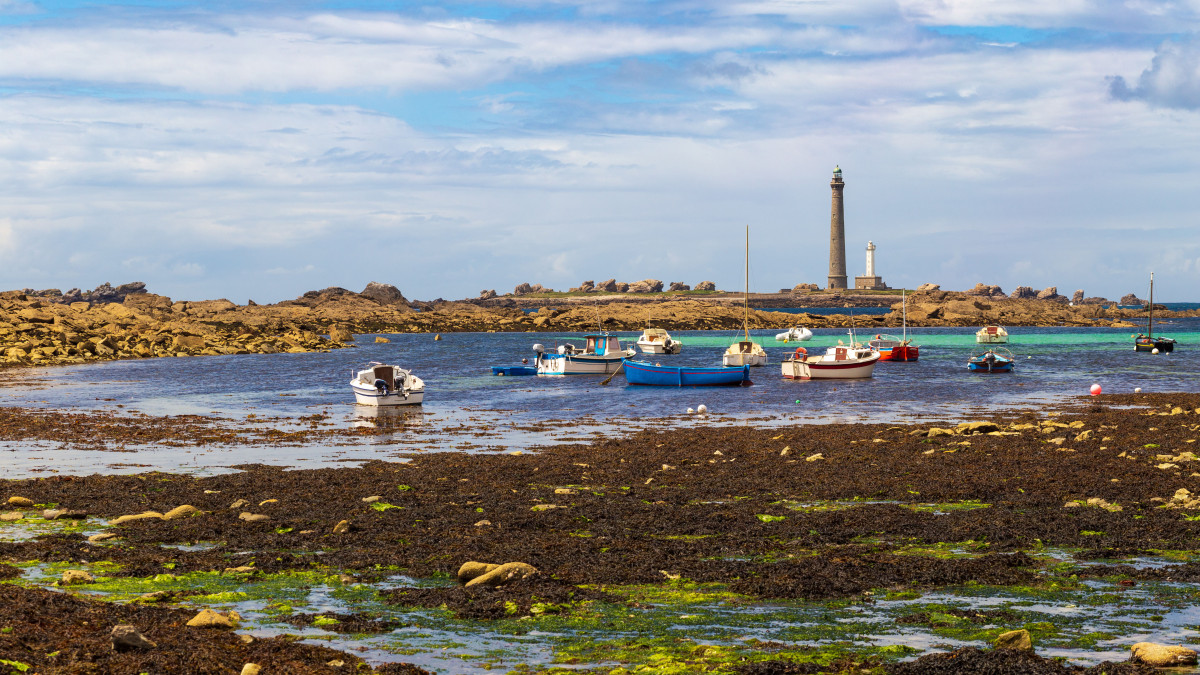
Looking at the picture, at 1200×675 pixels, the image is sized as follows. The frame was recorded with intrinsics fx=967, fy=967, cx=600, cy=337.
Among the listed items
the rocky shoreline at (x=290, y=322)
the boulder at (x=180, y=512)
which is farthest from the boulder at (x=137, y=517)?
the rocky shoreline at (x=290, y=322)

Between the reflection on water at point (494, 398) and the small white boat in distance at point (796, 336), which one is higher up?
the small white boat in distance at point (796, 336)

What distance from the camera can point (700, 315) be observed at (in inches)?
7333

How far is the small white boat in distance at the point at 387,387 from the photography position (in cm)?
4156

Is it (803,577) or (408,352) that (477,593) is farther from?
(408,352)

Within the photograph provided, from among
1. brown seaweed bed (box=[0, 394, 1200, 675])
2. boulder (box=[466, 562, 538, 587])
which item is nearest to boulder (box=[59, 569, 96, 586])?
brown seaweed bed (box=[0, 394, 1200, 675])

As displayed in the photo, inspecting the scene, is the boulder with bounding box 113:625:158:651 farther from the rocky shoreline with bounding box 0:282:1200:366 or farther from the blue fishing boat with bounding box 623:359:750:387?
the rocky shoreline with bounding box 0:282:1200:366

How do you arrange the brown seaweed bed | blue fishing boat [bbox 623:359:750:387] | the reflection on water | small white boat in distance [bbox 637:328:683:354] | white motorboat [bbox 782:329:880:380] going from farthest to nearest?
1. small white boat in distance [bbox 637:328:683:354]
2. white motorboat [bbox 782:329:880:380]
3. blue fishing boat [bbox 623:359:750:387]
4. the reflection on water
5. the brown seaweed bed

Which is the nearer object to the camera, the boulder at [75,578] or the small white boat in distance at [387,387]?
the boulder at [75,578]

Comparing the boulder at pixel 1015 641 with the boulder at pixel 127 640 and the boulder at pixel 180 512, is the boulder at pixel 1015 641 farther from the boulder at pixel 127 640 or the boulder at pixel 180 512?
the boulder at pixel 180 512

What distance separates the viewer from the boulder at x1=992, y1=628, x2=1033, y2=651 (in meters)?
9.20

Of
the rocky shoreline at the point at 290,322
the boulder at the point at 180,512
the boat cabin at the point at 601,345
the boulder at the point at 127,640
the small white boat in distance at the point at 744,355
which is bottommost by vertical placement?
the boulder at the point at 180,512

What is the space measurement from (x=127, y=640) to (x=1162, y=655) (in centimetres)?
936

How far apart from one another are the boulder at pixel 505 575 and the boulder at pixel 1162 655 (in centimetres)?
658

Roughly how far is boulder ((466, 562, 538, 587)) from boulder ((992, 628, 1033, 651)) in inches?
213
